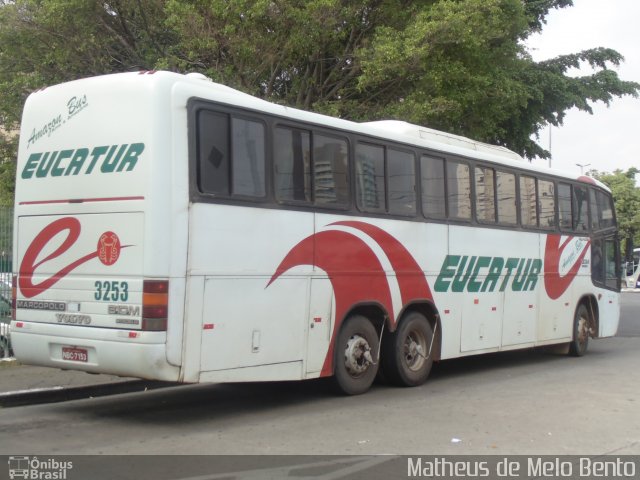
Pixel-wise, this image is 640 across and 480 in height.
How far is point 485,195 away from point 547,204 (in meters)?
2.21

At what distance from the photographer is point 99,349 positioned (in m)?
7.40

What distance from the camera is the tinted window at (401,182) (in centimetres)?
1022

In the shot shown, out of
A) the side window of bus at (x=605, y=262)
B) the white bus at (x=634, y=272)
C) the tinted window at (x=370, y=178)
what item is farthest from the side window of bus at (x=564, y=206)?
the white bus at (x=634, y=272)

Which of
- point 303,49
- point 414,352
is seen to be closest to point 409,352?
point 414,352

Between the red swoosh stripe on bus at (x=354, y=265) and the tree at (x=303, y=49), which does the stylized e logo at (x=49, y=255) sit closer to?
the red swoosh stripe on bus at (x=354, y=265)

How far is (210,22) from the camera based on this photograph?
13422 mm

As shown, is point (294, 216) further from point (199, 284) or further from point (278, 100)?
point (278, 100)

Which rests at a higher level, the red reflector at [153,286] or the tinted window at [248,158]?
the tinted window at [248,158]

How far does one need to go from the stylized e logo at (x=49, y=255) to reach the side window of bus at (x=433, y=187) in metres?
4.96

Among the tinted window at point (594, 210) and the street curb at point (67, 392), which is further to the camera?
the tinted window at point (594, 210)

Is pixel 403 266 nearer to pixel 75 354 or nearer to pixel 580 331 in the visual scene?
pixel 75 354

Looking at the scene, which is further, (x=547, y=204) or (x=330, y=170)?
(x=547, y=204)

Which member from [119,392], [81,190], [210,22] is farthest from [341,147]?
[210,22]

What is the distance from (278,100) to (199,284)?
855 cm
